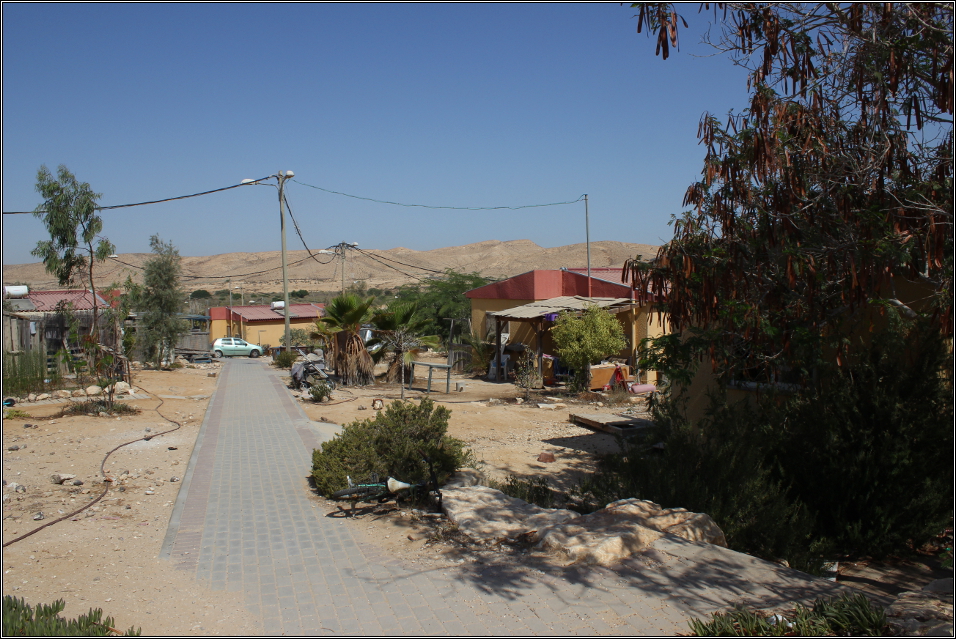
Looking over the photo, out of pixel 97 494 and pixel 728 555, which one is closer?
pixel 728 555

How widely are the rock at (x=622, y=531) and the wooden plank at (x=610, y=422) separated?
5623 millimetres

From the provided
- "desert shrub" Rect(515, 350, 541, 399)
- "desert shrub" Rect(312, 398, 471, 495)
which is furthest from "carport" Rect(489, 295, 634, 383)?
"desert shrub" Rect(312, 398, 471, 495)

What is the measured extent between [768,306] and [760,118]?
170cm

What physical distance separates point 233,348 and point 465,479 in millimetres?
34078

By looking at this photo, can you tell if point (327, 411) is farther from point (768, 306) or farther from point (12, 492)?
point (768, 306)

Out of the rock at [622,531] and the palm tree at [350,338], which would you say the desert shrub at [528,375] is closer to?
the palm tree at [350,338]

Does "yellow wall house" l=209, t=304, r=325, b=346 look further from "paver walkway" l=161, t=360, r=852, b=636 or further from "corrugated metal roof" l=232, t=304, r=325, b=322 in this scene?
"paver walkway" l=161, t=360, r=852, b=636

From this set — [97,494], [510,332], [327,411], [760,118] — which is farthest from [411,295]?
[760,118]

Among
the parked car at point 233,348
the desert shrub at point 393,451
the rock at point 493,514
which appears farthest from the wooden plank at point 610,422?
the parked car at point 233,348

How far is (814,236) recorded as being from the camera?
591cm

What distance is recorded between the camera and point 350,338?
20.8m

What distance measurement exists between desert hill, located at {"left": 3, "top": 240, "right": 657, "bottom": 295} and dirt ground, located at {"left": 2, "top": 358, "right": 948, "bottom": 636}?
7408 cm

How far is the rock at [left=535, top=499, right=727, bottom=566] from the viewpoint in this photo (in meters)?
5.23

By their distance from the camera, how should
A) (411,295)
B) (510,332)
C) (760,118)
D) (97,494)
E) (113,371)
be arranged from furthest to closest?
(411,295) → (510,332) → (113,371) → (97,494) → (760,118)
